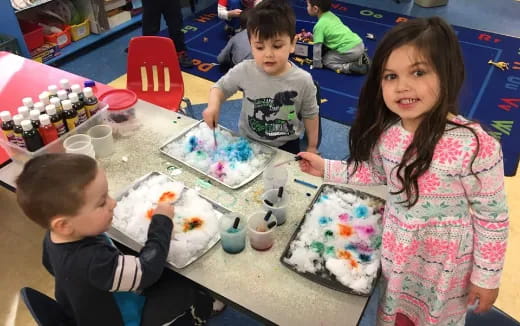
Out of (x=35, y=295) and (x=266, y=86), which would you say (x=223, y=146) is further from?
(x=35, y=295)

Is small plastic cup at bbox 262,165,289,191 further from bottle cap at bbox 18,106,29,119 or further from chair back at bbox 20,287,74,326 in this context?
bottle cap at bbox 18,106,29,119

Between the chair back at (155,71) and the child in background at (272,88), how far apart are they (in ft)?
2.41

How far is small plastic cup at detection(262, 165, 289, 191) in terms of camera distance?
1.51 metres

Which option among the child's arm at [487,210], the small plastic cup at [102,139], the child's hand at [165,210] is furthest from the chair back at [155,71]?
the child's arm at [487,210]

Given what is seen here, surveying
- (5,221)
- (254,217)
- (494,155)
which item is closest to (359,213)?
(254,217)

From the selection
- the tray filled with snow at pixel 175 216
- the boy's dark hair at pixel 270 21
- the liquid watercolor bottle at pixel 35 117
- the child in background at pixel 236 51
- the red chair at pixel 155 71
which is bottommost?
the child in background at pixel 236 51

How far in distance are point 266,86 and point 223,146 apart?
1.06ft

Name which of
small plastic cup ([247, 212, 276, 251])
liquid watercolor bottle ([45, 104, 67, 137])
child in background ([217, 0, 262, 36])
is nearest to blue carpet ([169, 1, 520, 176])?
child in background ([217, 0, 262, 36])

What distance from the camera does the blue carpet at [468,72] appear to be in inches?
127

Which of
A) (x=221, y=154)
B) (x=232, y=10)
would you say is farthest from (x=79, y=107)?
(x=232, y=10)

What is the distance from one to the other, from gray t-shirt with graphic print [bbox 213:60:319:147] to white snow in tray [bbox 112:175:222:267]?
53 centimetres

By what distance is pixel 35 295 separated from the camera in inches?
45.4

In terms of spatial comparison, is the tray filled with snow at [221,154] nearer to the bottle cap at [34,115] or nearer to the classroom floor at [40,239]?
the bottle cap at [34,115]

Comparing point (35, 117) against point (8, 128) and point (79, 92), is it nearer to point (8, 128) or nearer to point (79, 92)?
point (8, 128)
